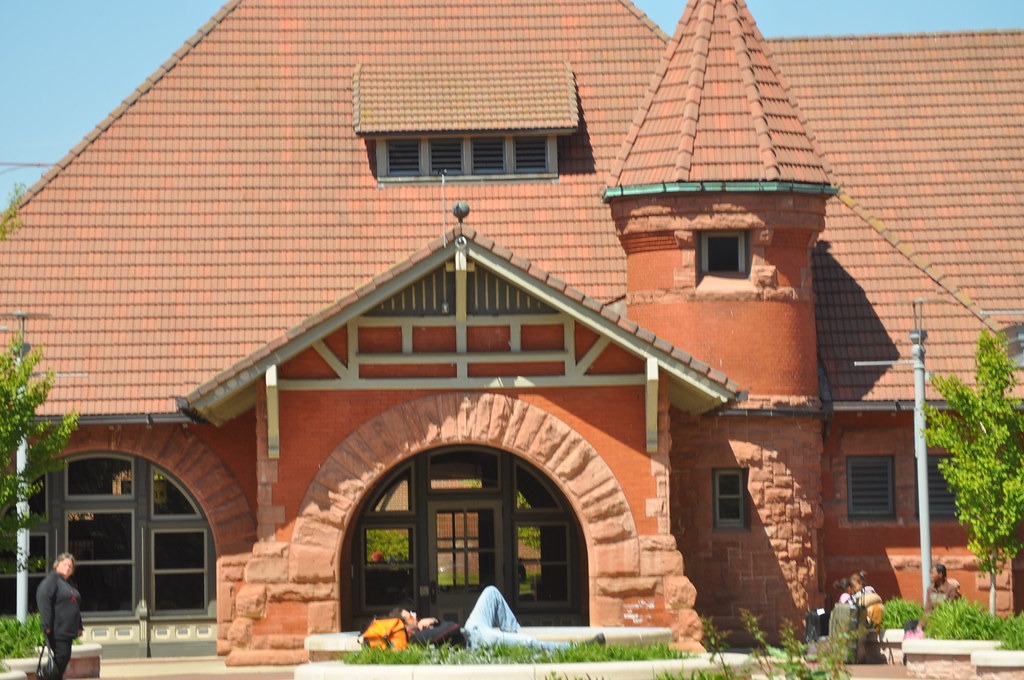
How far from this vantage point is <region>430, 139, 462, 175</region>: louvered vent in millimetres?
29031

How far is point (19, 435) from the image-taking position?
21875 mm

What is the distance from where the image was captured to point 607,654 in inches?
771

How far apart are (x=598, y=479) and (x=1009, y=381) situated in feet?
17.7

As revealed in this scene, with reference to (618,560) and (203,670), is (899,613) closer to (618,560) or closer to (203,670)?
(618,560)

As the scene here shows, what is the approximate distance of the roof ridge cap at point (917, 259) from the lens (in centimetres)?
2800

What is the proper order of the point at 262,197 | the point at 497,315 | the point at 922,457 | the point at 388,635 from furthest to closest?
the point at 262,197 → the point at 922,457 → the point at 497,315 → the point at 388,635

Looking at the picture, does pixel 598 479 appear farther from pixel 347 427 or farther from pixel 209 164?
pixel 209 164

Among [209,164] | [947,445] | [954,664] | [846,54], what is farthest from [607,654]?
[846,54]

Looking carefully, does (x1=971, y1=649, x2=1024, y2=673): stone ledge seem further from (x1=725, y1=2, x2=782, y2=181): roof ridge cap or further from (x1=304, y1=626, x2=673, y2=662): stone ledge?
(x1=725, y1=2, x2=782, y2=181): roof ridge cap

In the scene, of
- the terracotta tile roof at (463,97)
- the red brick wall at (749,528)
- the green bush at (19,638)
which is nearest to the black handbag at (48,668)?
the green bush at (19,638)

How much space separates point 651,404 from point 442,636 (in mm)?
4727

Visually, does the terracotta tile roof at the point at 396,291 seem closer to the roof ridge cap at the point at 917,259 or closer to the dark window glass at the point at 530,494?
the dark window glass at the point at 530,494

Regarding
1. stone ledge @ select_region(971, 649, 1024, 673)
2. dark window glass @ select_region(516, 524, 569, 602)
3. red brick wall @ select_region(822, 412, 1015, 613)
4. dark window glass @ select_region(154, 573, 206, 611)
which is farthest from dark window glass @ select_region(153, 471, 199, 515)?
stone ledge @ select_region(971, 649, 1024, 673)

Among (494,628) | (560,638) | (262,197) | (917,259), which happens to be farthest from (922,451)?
(262,197)
